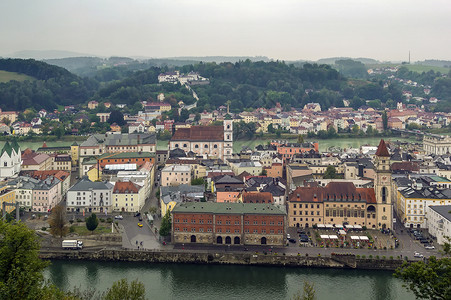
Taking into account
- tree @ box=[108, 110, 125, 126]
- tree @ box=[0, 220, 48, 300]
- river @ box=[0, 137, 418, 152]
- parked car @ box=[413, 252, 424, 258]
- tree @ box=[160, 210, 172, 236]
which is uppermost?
tree @ box=[108, 110, 125, 126]

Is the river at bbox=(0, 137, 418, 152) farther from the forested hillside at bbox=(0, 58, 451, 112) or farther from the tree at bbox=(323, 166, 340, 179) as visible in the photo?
the tree at bbox=(323, 166, 340, 179)

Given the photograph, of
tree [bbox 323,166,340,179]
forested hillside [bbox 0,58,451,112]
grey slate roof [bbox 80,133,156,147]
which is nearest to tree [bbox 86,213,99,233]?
tree [bbox 323,166,340,179]

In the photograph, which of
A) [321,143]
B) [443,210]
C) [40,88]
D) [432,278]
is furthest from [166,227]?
[40,88]

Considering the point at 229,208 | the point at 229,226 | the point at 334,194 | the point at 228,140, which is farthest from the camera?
the point at 228,140

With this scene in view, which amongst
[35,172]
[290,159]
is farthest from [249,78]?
[35,172]

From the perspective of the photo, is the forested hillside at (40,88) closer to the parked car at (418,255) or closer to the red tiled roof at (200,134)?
the red tiled roof at (200,134)

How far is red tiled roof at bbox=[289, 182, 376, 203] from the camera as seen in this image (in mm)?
18516

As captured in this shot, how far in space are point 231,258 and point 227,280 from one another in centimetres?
94

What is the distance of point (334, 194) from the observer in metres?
18.6

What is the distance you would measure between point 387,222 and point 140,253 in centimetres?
827

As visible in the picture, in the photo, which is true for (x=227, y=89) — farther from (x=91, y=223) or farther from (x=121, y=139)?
(x=91, y=223)

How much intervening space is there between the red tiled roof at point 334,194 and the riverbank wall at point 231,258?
324 centimetres

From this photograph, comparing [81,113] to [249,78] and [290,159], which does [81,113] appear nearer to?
[249,78]

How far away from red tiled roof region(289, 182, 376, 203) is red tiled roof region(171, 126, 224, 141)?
12.9m
